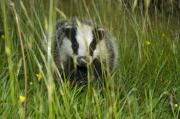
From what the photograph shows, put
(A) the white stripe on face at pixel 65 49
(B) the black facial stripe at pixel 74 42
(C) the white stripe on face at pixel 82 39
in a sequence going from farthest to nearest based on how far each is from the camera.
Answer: (A) the white stripe on face at pixel 65 49 < (B) the black facial stripe at pixel 74 42 < (C) the white stripe on face at pixel 82 39

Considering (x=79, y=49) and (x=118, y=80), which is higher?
(x=79, y=49)

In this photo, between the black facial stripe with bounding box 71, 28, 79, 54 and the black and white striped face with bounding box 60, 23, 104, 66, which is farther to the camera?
the black facial stripe with bounding box 71, 28, 79, 54

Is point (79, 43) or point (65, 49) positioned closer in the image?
point (79, 43)

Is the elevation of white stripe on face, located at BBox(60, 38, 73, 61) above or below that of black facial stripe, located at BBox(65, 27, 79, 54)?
below

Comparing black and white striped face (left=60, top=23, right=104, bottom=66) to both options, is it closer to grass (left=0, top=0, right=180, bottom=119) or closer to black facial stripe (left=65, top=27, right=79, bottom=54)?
black facial stripe (left=65, top=27, right=79, bottom=54)

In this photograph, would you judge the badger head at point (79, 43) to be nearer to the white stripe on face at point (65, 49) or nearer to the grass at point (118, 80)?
the white stripe on face at point (65, 49)

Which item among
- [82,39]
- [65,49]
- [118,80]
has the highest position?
[82,39]

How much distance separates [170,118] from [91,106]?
754 millimetres

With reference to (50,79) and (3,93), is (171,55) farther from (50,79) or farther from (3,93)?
(50,79)

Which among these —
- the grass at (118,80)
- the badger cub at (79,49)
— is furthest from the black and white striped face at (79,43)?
the grass at (118,80)

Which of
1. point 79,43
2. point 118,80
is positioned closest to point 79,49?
point 79,43

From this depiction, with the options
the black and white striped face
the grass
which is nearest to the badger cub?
the black and white striped face

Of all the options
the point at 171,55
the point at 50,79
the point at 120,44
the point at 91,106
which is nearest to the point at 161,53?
the point at 171,55

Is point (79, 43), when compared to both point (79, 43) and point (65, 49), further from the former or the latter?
point (65, 49)
